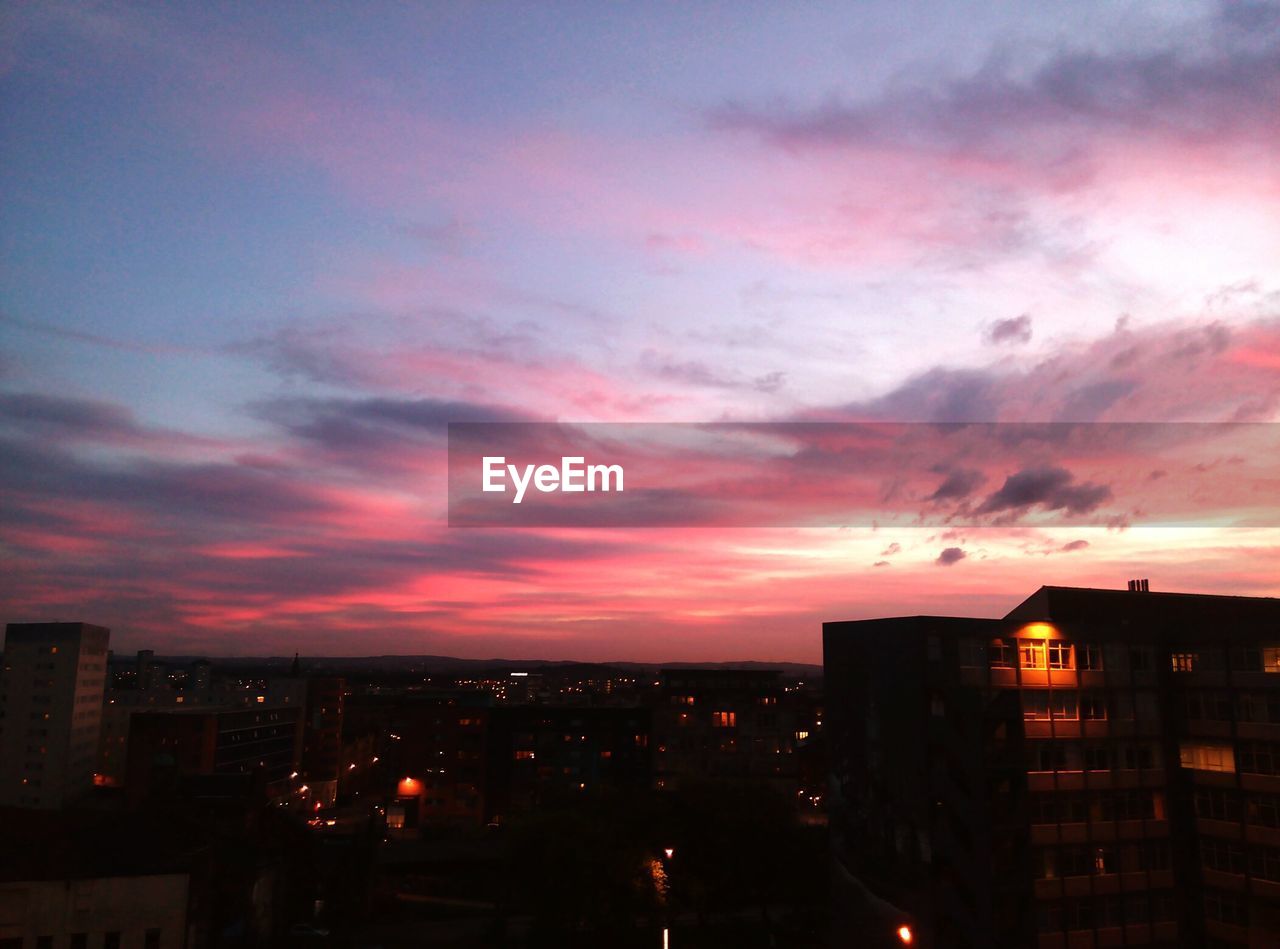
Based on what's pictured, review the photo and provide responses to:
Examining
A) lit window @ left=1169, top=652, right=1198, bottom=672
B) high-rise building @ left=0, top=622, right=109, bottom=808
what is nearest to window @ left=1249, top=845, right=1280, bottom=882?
lit window @ left=1169, top=652, right=1198, bottom=672

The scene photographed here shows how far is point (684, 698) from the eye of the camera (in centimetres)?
11681

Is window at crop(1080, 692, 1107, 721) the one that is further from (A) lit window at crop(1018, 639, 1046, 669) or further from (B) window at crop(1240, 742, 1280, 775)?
(B) window at crop(1240, 742, 1280, 775)

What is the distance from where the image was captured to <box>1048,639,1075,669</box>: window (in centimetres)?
4719

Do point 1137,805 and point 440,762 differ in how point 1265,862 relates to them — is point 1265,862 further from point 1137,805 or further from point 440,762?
point 440,762

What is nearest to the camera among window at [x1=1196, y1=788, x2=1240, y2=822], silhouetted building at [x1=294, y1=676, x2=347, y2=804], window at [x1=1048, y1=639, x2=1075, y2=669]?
window at [x1=1196, y1=788, x2=1240, y2=822]

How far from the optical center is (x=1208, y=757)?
46.5 m

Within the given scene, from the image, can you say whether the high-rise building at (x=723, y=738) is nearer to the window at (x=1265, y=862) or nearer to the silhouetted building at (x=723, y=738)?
the silhouetted building at (x=723, y=738)

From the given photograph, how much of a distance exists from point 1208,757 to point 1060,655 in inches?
355

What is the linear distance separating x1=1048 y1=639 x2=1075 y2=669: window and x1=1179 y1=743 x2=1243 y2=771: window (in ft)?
25.1

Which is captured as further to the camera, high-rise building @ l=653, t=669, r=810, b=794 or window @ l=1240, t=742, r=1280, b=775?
high-rise building @ l=653, t=669, r=810, b=794

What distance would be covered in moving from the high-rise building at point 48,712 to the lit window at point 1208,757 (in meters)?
159

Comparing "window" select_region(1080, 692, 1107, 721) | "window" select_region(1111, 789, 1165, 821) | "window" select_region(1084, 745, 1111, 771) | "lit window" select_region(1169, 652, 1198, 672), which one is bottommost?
"window" select_region(1111, 789, 1165, 821)

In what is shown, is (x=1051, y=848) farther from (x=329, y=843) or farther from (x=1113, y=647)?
(x=329, y=843)

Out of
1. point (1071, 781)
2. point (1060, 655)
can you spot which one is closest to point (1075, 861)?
point (1071, 781)
